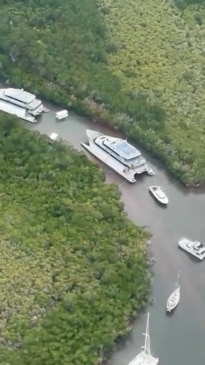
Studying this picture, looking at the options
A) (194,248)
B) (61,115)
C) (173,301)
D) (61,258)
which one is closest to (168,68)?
(61,115)

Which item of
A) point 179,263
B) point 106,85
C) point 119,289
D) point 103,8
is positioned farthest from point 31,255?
point 103,8

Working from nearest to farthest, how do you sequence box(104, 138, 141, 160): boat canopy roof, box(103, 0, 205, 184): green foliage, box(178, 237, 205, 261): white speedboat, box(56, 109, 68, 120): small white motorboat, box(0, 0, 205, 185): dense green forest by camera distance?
box(178, 237, 205, 261): white speedboat → box(104, 138, 141, 160): boat canopy roof → box(103, 0, 205, 184): green foliage → box(0, 0, 205, 185): dense green forest → box(56, 109, 68, 120): small white motorboat

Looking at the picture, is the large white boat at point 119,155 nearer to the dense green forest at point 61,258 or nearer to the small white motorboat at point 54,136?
the small white motorboat at point 54,136

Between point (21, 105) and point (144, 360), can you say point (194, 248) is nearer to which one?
point (144, 360)

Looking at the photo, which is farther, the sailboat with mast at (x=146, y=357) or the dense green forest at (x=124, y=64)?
the dense green forest at (x=124, y=64)

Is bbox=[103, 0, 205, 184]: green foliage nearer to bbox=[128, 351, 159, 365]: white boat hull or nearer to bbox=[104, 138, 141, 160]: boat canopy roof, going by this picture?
bbox=[104, 138, 141, 160]: boat canopy roof

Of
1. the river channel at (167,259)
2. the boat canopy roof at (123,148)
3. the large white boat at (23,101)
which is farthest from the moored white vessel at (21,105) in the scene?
the boat canopy roof at (123,148)

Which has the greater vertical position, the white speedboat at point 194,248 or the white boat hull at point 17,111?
the white speedboat at point 194,248

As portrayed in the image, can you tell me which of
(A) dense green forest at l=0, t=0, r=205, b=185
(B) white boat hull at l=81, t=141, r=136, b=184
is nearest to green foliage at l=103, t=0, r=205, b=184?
(A) dense green forest at l=0, t=0, r=205, b=185
